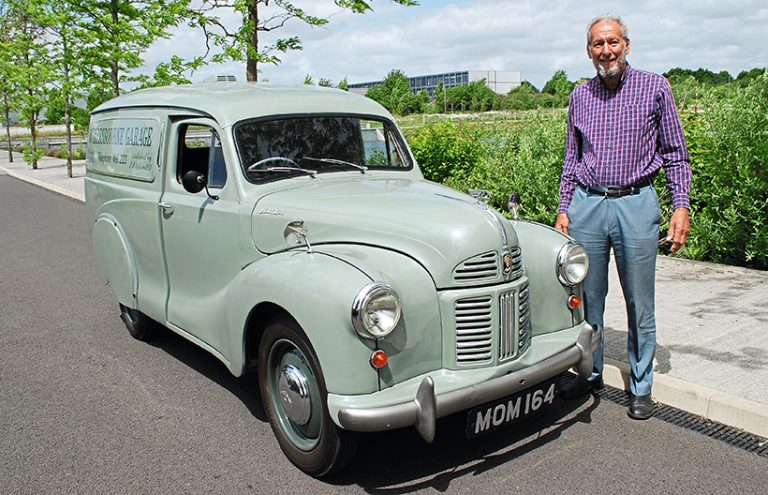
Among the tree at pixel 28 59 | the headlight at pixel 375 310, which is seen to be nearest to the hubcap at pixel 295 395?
the headlight at pixel 375 310

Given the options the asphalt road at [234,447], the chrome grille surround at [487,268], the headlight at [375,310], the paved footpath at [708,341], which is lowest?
the asphalt road at [234,447]

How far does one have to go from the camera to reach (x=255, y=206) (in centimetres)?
430

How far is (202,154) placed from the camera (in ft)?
16.7

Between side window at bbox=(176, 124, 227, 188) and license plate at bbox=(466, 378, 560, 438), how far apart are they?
2.31 meters

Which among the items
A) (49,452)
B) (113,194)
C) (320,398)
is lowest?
(49,452)

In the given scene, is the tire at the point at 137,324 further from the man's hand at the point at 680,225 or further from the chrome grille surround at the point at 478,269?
the man's hand at the point at 680,225

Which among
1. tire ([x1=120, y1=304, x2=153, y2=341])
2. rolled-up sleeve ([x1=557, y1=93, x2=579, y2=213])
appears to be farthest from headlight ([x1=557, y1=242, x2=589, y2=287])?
tire ([x1=120, y1=304, x2=153, y2=341])

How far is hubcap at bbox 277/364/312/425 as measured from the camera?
3.65 meters

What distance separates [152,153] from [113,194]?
0.86 metres

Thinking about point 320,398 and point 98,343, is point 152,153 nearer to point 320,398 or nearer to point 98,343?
point 98,343

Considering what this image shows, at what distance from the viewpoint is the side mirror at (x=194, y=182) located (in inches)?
181

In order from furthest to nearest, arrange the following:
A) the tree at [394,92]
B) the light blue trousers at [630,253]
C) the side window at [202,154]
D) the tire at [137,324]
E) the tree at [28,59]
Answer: the tree at [394,92]
the tree at [28,59]
the tire at [137,324]
the side window at [202,154]
the light blue trousers at [630,253]

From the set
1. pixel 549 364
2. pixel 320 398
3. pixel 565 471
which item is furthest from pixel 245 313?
pixel 565 471

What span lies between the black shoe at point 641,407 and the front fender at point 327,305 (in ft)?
6.35
